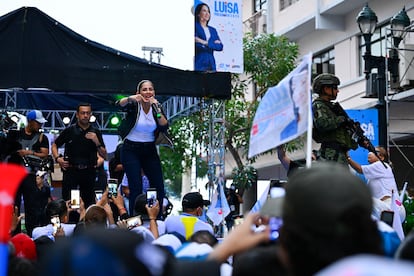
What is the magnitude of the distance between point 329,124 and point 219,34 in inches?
186

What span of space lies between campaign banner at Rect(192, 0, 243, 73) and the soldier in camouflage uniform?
373cm

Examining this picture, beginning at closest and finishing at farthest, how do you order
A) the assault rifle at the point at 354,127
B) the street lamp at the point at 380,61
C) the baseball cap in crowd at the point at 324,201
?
the baseball cap in crowd at the point at 324,201 < the assault rifle at the point at 354,127 < the street lamp at the point at 380,61

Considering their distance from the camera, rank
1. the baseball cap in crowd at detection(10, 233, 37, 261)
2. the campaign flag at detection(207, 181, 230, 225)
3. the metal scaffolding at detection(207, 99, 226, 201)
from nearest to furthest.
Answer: the baseball cap in crowd at detection(10, 233, 37, 261), the campaign flag at detection(207, 181, 230, 225), the metal scaffolding at detection(207, 99, 226, 201)

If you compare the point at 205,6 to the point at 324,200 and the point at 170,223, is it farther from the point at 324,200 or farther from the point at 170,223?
the point at 324,200

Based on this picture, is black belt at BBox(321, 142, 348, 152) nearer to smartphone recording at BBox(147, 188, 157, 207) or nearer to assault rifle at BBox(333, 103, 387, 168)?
assault rifle at BBox(333, 103, 387, 168)

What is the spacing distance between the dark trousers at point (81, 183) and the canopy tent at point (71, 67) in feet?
3.18

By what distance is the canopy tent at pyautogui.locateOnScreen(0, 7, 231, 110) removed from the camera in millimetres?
9109

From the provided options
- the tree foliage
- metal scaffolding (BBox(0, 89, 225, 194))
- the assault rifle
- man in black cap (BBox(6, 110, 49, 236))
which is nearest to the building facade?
the tree foliage

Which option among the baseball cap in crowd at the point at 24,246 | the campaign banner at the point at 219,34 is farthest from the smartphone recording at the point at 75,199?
the baseball cap in crowd at the point at 24,246

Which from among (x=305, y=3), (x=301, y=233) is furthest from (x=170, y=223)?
(x=305, y=3)

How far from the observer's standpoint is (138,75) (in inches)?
379

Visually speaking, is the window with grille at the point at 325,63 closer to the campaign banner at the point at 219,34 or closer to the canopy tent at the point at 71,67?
the campaign banner at the point at 219,34

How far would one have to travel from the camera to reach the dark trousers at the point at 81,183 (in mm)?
9219

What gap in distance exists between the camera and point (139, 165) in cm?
901
